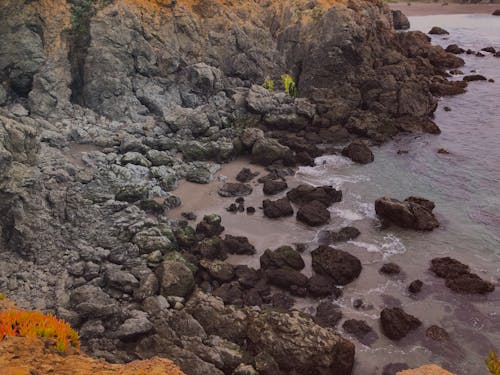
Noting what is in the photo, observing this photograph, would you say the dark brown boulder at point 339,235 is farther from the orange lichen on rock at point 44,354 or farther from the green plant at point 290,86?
the green plant at point 290,86

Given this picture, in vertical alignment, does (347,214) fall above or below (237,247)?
above

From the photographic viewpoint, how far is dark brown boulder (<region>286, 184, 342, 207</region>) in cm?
2575

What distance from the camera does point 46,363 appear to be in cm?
955

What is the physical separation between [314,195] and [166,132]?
12.3 meters

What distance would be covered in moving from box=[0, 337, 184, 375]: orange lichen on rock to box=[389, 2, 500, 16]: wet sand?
87905 mm

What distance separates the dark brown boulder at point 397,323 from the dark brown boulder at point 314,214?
701 centimetres

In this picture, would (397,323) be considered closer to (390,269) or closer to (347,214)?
(390,269)

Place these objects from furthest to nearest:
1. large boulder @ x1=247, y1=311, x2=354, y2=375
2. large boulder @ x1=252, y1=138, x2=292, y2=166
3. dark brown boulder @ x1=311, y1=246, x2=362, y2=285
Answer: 1. large boulder @ x1=252, y1=138, x2=292, y2=166
2. dark brown boulder @ x1=311, y1=246, x2=362, y2=285
3. large boulder @ x1=247, y1=311, x2=354, y2=375

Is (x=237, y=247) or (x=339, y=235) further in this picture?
(x=339, y=235)

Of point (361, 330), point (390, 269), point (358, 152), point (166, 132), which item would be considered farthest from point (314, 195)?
point (166, 132)

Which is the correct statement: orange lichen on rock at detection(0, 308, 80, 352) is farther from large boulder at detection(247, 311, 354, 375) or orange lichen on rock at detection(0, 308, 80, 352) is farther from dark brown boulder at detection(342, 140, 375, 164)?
dark brown boulder at detection(342, 140, 375, 164)

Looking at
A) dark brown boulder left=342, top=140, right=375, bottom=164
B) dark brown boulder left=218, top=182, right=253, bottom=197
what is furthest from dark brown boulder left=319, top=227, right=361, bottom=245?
dark brown boulder left=342, top=140, right=375, bottom=164

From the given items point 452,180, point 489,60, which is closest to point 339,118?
point 452,180

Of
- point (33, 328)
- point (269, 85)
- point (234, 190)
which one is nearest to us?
point (33, 328)
